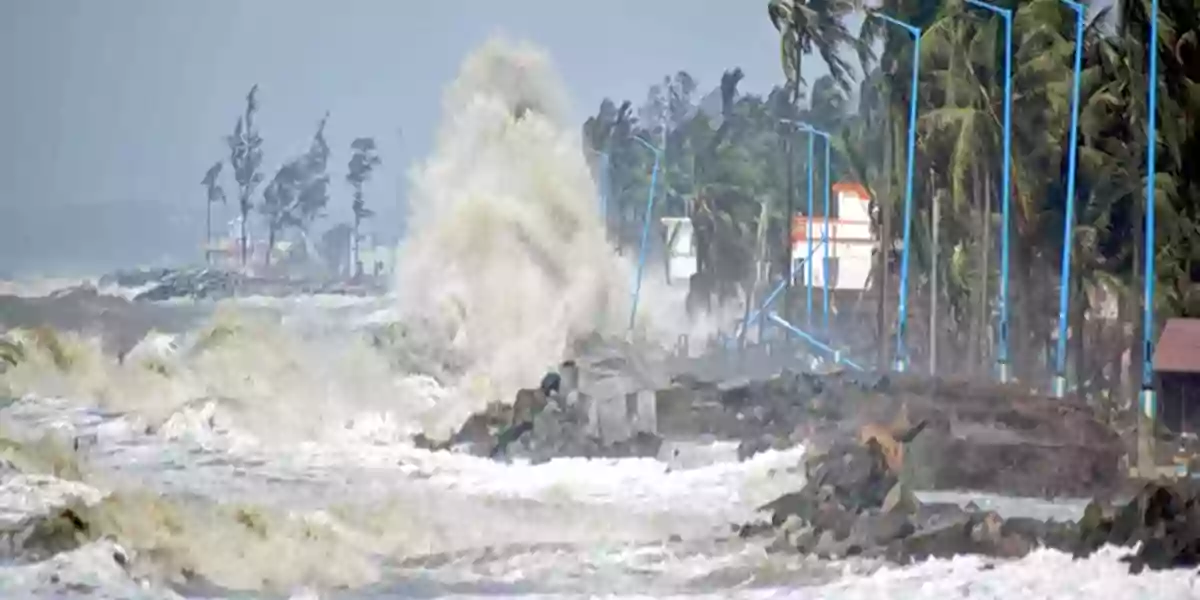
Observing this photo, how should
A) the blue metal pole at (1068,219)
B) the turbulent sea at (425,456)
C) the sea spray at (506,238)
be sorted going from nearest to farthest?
the turbulent sea at (425,456) → the blue metal pole at (1068,219) → the sea spray at (506,238)

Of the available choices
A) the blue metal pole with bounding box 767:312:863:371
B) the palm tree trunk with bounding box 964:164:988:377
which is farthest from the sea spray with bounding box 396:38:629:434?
the palm tree trunk with bounding box 964:164:988:377

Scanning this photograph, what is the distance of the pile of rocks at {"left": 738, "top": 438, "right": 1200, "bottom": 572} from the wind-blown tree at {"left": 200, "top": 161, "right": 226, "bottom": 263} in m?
1.96

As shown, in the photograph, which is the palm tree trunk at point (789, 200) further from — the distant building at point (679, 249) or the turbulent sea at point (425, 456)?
the turbulent sea at point (425, 456)

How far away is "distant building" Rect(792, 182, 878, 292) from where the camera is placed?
18.9 ft

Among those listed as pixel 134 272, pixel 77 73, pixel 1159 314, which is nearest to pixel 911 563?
pixel 1159 314

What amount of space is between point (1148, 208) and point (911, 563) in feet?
4.61

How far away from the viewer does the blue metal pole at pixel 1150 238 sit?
5.48m

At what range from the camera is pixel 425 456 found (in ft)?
18.3

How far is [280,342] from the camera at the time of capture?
572cm

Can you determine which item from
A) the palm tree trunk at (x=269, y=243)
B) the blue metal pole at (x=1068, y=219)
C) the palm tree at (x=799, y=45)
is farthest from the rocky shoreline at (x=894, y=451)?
the palm tree trunk at (x=269, y=243)

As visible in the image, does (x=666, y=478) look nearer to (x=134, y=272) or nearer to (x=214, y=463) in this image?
(x=214, y=463)

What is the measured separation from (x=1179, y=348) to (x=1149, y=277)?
257mm

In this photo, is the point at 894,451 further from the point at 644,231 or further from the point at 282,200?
the point at 282,200

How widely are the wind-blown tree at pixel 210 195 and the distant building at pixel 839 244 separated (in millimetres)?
1895
